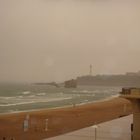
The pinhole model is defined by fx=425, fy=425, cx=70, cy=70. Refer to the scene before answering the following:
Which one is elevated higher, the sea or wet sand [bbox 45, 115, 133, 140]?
wet sand [bbox 45, 115, 133, 140]

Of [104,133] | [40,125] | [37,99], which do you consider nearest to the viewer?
[104,133]

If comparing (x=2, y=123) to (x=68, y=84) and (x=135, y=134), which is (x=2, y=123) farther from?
(x=68, y=84)

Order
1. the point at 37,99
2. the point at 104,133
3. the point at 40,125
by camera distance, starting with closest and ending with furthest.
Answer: the point at 104,133 < the point at 40,125 < the point at 37,99

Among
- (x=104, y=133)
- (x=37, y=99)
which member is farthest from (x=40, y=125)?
(x=37, y=99)

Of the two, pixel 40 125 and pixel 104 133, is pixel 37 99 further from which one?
pixel 104 133

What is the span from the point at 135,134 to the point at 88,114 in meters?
22.2

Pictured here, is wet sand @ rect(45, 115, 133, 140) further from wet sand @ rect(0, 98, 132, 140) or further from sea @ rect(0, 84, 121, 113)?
sea @ rect(0, 84, 121, 113)

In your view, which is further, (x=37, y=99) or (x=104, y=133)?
(x=37, y=99)

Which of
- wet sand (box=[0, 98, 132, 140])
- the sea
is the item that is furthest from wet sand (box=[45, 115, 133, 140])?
the sea

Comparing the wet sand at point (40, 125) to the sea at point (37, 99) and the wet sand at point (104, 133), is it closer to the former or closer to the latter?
the sea at point (37, 99)

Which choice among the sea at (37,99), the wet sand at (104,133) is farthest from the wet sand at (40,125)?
the wet sand at (104,133)

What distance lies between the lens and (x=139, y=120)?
16.5ft

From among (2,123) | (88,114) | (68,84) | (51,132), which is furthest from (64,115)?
(68,84)

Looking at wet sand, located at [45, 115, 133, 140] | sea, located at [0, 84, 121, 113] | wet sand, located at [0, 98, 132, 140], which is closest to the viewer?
wet sand, located at [45, 115, 133, 140]
